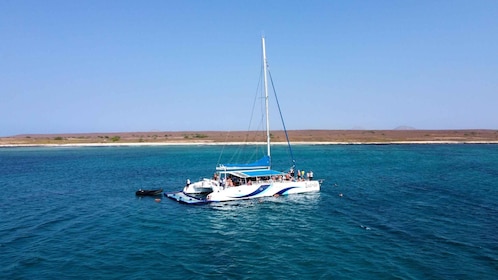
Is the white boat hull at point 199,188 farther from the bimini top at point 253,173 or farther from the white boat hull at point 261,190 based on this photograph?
the white boat hull at point 261,190

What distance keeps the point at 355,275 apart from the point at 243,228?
461 inches

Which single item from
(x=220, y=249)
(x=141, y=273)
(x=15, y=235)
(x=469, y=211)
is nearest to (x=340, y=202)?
(x=469, y=211)

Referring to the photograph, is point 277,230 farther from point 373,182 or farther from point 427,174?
point 427,174

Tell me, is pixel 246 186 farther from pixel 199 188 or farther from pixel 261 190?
pixel 199 188

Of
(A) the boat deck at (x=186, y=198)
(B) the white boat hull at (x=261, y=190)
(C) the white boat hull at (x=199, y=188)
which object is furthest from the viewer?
(C) the white boat hull at (x=199, y=188)

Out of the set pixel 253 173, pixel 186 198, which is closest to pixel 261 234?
pixel 186 198

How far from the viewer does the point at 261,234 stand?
28000 mm

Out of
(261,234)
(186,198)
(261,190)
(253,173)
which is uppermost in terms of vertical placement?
(253,173)

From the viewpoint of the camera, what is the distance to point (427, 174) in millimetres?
59250

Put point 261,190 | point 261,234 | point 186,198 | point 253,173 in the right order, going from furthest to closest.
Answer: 1. point 253,173
2. point 261,190
3. point 186,198
4. point 261,234

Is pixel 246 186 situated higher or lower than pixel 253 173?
lower

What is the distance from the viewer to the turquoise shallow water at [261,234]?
2105 cm

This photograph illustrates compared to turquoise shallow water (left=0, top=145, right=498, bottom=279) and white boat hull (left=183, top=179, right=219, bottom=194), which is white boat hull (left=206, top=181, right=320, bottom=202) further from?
white boat hull (left=183, top=179, right=219, bottom=194)

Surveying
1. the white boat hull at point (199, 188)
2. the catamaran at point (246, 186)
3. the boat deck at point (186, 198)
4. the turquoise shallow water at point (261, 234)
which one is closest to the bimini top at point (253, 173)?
the catamaran at point (246, 186)
